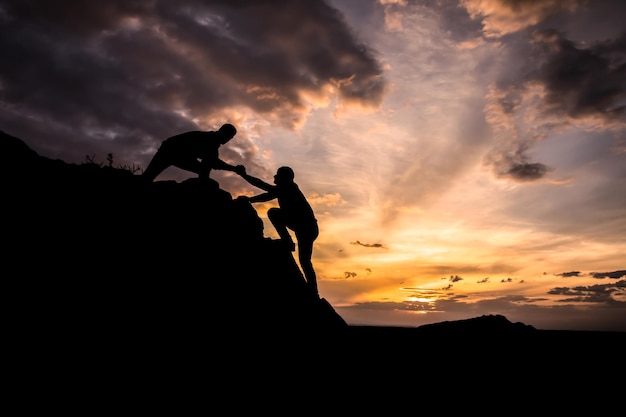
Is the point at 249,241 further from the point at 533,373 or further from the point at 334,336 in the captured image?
the point at 533,373

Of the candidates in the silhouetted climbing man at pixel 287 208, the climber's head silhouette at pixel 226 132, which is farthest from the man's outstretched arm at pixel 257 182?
the climber's head silhouette at pixel 226 132

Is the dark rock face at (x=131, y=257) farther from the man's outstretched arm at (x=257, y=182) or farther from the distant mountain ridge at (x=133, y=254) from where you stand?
the man's outstretched arm at (x=257, y=182)

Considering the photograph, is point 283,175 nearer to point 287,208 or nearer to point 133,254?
point 287,208

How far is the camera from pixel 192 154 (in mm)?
9281

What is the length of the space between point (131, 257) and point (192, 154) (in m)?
3.70

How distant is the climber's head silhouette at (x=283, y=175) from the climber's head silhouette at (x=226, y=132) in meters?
1.67

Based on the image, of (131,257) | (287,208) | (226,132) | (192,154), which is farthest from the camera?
(287,208)

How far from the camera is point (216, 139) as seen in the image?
9.74 m

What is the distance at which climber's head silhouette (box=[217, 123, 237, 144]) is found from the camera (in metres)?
9.92

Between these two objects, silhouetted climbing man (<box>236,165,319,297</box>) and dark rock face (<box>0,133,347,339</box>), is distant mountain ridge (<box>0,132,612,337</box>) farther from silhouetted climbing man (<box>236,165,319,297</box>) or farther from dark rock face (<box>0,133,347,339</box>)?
silhouetted climbing man (<box>236,165,319,297</box>)

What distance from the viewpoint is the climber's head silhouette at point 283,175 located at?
10.3 m

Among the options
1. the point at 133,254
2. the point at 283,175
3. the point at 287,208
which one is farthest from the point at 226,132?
the point at 133,254

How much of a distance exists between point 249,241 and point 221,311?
225cm

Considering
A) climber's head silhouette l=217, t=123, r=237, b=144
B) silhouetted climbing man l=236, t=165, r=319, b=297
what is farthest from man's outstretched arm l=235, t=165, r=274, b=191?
climber's head silhouette l=217, t=123, r=237, b=144
